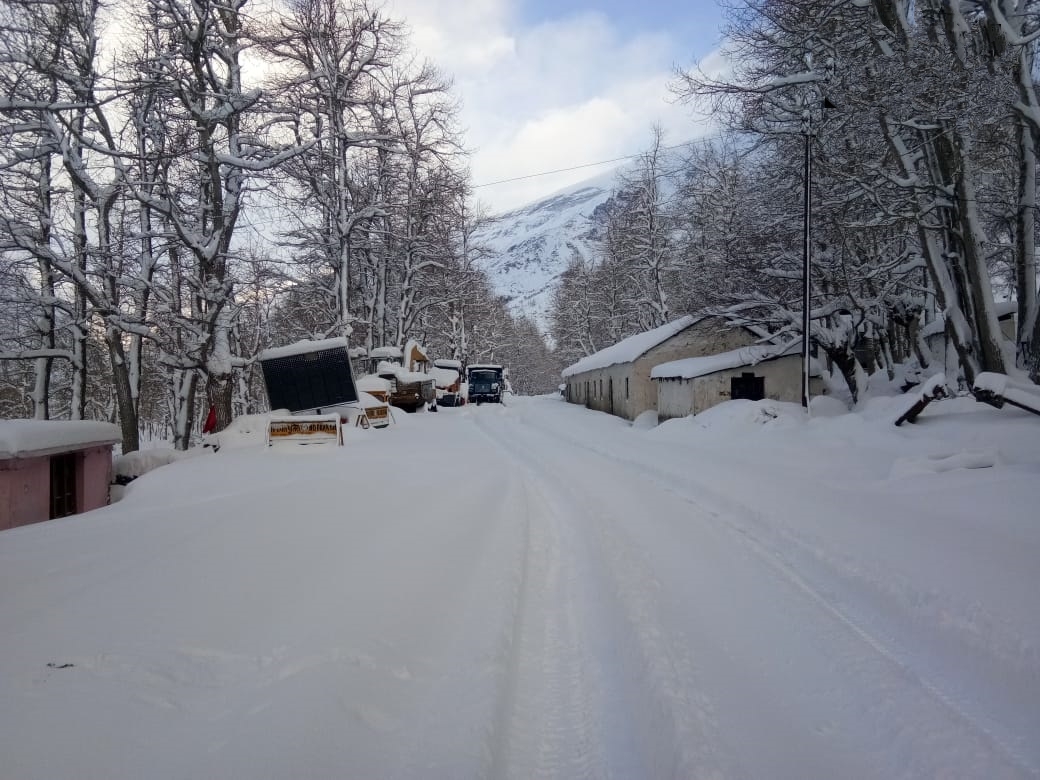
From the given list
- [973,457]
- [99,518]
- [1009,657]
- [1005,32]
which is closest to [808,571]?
[1009,657]

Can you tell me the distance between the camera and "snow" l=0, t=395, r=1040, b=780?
8.30 feet

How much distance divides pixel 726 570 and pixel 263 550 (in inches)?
167

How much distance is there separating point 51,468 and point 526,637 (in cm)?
1071

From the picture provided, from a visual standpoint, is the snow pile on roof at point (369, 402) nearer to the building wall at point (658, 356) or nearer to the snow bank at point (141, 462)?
the snow bank at point (141, 462)

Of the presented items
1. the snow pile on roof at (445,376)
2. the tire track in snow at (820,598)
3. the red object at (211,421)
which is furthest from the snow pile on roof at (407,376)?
the tire track in snow at (820,598)

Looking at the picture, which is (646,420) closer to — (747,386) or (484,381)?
(747,386)

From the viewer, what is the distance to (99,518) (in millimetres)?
6410

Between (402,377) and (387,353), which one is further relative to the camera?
(402,377)

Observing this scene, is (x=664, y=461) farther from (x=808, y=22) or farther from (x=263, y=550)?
(x=808, y=22)

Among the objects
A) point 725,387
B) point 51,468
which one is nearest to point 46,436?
point 51,468

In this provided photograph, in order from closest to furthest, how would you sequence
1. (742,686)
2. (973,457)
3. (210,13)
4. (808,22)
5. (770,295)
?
1. (742,686)
2. (973,457)
3. (210,13)
4. (808,22)
5. (770,295)

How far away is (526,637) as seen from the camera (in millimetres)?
3768

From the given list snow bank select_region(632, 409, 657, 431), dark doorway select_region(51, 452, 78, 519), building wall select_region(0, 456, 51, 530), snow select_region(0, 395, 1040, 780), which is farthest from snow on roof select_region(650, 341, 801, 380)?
building wall select_region(0, 456, 51, 530)

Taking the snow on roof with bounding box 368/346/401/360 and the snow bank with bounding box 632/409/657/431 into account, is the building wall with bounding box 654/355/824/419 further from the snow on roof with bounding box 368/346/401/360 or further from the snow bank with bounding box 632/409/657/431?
the snow on roof with bounding box 368/346/401/360
